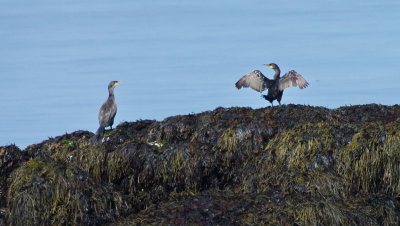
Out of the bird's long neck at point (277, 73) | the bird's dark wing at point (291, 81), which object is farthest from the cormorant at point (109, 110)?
the bird's long neck at point (277, 73)

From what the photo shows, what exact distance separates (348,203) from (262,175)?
190cm

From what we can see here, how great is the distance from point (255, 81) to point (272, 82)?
0.51m

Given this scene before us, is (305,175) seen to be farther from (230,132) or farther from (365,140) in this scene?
(230,132)

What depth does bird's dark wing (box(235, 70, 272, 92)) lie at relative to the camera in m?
23.9

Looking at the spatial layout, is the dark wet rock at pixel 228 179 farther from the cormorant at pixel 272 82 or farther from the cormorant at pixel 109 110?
the cormorant at pixel 272 82

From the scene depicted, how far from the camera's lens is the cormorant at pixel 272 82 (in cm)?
2364

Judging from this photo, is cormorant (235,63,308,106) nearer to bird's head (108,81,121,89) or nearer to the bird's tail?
bird's head (108,81,121,89)

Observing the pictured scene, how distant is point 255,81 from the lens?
79.2ft

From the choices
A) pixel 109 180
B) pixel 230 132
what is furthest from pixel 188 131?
pixel 109 180

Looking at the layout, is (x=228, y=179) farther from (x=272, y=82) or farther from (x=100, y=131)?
(x=272, y=82)

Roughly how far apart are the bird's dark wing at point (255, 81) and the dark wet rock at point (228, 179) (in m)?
6.99

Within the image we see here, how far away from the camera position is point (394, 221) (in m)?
12.4

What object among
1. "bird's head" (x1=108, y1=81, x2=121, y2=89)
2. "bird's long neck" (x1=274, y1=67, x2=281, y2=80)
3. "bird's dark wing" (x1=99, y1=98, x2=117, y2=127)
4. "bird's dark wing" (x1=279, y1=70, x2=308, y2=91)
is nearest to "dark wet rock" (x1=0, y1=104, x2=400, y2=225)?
"bird's dark wing" (x1=99, y1=98, x2=117, y2=127)

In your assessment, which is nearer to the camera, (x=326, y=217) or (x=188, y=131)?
(x=326, y=217)
